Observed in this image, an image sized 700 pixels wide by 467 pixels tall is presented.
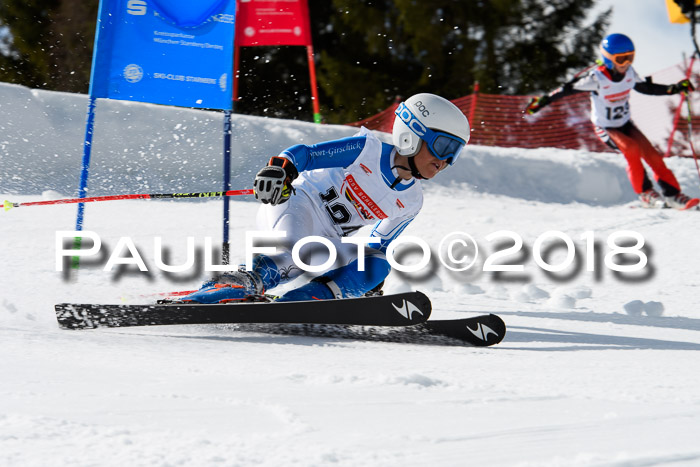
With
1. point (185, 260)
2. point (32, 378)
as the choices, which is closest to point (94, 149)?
point (185, 260)

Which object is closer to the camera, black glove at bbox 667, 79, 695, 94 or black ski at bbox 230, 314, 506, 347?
black ski at bbox 230, 314, 506, 347

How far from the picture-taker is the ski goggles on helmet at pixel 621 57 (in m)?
8.79

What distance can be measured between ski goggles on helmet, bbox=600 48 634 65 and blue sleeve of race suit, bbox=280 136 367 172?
5.65m

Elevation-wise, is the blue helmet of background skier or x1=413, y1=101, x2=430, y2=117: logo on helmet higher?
the blue helmet of background skier

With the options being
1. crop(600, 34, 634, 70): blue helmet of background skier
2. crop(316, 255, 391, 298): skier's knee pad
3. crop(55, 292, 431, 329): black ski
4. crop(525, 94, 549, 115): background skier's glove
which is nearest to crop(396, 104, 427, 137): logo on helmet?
crop(316, 255, 391, 298): skier's knee pad

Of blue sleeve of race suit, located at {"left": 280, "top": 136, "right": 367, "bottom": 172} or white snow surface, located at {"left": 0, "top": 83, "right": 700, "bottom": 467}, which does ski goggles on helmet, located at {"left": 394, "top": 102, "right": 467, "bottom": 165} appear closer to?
blue sleeve of race suit, located at {"left": 280, "top": 136, "right": 367, "bottom": 172}

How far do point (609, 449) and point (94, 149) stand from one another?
7892 millimetres

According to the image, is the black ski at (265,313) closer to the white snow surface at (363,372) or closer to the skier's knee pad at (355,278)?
the white snow surface at (363,372)

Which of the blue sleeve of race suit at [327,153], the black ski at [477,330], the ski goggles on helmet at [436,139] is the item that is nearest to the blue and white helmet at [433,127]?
the ski goggles on helmet at [436,139]

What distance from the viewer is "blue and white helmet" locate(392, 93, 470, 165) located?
154 inches

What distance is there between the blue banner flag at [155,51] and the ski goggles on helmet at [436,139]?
1.88m

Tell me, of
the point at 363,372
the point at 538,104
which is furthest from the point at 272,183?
the point at 538,104

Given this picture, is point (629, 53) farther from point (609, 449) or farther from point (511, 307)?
point (609, 449)

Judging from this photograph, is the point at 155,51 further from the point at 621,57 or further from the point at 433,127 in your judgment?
the point at 621,57
